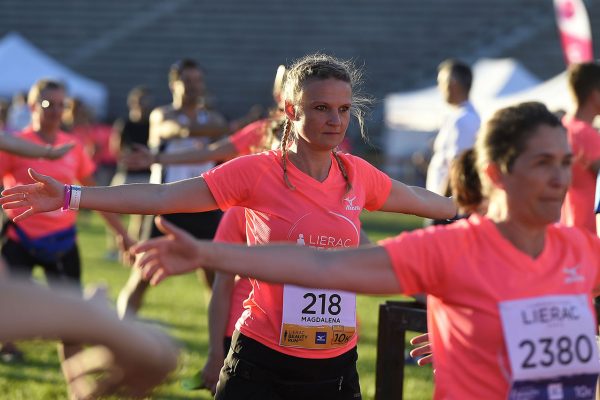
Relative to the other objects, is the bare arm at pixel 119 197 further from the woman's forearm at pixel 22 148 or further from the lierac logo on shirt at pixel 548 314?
the woman's forearm at pixel 22 148

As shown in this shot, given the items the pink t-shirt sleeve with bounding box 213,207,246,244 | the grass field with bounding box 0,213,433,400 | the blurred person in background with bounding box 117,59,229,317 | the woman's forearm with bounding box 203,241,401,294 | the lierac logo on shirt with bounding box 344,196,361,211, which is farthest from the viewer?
the blurred person in background with bounding box 117,59,229,317

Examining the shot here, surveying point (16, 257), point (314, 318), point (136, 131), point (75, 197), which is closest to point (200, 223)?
point (16, 257)

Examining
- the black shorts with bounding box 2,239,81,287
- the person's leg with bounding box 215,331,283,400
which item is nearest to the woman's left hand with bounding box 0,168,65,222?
the person's leg with bounding box 215,331,283,400

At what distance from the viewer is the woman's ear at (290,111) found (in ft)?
15.0

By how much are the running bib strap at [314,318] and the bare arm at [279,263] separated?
3.68ft

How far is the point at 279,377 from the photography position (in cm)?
433

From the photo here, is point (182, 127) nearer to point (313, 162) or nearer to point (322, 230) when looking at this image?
point (313, 162)

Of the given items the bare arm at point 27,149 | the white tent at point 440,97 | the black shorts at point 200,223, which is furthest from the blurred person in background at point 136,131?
the white tent at point 440,97

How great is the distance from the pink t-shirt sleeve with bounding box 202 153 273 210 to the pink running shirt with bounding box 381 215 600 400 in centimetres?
125

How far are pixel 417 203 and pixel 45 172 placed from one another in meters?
3.94

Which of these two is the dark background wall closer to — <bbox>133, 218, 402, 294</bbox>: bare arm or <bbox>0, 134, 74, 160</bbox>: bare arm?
<bbox>0, 134, 74, 160</bbox>: bare arm

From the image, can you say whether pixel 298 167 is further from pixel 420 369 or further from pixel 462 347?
pixel 420 369

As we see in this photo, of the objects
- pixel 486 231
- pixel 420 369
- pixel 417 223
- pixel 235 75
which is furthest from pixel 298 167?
pixel 235 75

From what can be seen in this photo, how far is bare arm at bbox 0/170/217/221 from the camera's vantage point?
4324 millimetres
